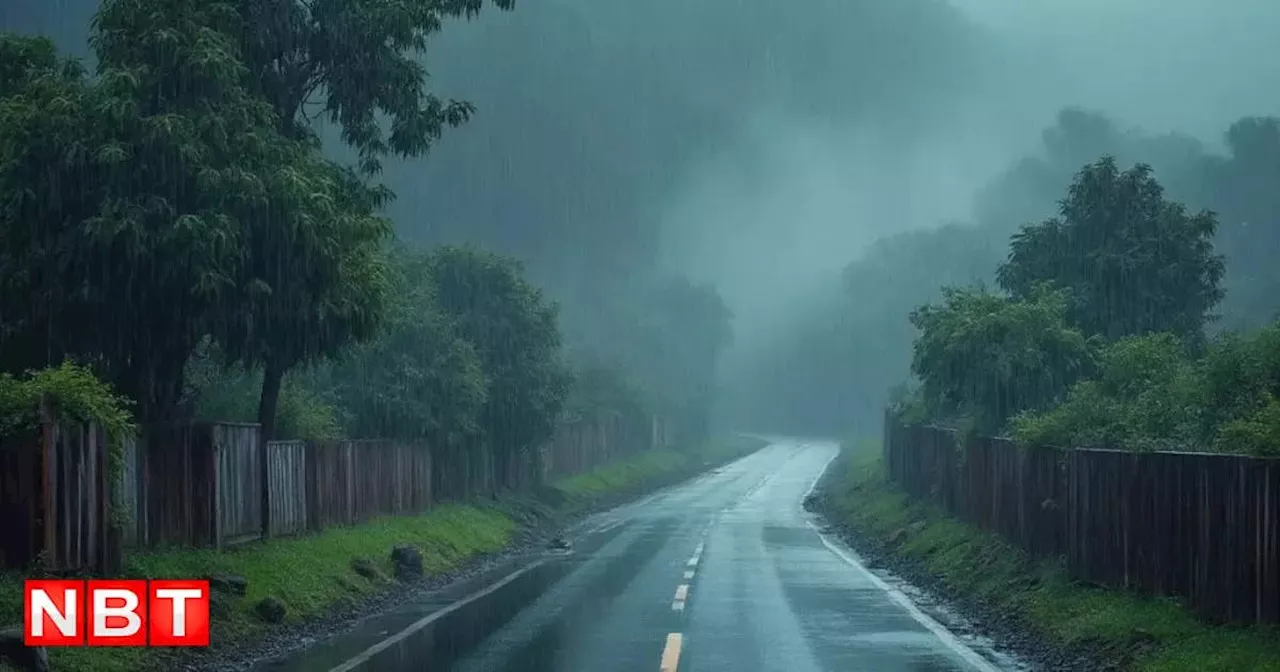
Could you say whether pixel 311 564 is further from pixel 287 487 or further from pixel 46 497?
pixel 46 497

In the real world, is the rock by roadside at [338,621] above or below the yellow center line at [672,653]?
below

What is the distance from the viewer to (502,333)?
39812mm

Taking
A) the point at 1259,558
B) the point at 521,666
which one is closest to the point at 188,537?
the point at 521,666

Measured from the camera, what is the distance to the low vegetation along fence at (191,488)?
14031 mm

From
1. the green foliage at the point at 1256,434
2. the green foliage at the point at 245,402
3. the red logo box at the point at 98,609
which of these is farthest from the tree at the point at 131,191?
the green foliage at the point at 1256,434

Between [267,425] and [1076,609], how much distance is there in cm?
1296

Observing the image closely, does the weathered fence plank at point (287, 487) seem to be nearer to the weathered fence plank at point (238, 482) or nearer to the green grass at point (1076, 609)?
the weathered fence plank at point (238, 482)

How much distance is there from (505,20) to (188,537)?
395 feet

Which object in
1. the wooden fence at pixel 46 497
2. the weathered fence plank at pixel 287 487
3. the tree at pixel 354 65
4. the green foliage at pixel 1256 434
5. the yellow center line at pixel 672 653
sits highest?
the tree at pixel 354 65

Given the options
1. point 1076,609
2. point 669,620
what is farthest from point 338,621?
point 1076,609

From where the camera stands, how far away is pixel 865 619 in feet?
58.9

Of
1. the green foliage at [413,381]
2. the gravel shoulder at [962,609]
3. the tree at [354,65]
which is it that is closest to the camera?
the gravel shoulder at [962,609]

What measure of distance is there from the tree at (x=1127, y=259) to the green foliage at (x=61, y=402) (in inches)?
907

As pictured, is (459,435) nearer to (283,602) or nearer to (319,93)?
(319,93)
